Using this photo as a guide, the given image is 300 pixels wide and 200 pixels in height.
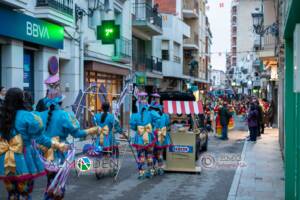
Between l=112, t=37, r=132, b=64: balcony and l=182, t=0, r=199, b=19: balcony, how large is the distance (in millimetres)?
21868

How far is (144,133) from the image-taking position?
1046cm

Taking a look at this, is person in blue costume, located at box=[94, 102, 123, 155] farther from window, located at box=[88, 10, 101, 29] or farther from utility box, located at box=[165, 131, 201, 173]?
window, located at box=[88, 10, 101, 29]

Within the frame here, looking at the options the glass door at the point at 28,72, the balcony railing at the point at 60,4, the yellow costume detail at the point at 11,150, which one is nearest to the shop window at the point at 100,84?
the glass door at the point at 28,72

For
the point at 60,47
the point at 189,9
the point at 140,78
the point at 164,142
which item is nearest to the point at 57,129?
the point at 164,142

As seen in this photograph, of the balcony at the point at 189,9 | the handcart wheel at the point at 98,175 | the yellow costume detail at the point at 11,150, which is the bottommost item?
the handcart wheel at the point at 98,175

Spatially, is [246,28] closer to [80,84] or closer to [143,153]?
[80,84]

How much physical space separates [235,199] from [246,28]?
286ft

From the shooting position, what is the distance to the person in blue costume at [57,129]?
259 inches

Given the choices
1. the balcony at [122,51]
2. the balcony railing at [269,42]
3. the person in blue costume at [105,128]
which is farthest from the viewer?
the balcony at [122,51]

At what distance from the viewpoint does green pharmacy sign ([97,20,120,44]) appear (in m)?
20.2

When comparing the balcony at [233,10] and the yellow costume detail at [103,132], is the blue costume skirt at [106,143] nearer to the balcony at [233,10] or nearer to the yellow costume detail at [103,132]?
the yellow costume detail at [103,132]

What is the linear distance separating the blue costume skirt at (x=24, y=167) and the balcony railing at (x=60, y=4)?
1088 cm

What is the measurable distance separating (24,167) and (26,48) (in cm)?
1066

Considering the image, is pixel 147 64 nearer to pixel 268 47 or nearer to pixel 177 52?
pixel 177 52
